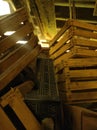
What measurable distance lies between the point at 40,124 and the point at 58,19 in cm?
474

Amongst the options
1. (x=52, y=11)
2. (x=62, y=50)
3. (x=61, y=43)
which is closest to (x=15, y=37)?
(x=62, y=50)

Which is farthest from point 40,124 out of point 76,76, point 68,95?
point 76,76

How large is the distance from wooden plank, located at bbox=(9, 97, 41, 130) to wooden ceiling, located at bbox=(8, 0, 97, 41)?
3318 mm

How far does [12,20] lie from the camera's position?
2799 millimetres

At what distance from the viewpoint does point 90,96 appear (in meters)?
4.30

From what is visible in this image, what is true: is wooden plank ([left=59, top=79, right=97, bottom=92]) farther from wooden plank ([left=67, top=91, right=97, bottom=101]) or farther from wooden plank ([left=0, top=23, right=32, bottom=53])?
wooden plank ([left=0, top=23, right=32, bottom=53])

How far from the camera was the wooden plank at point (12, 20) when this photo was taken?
265cm

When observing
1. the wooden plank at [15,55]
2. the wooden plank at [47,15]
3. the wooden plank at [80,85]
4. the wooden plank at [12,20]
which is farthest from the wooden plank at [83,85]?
the wooden plank at [47,15]

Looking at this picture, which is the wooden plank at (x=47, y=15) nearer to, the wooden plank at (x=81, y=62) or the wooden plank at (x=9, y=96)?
the wooden plank at (x=81, y=62)

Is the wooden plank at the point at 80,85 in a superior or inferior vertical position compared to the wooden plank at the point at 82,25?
inferior

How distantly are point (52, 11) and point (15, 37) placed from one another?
3053 mm

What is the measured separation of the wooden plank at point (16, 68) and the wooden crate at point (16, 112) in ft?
0.45

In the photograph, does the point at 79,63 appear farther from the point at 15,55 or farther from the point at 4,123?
the point at 4,123

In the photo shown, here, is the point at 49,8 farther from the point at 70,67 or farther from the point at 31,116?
the point at 31,116
